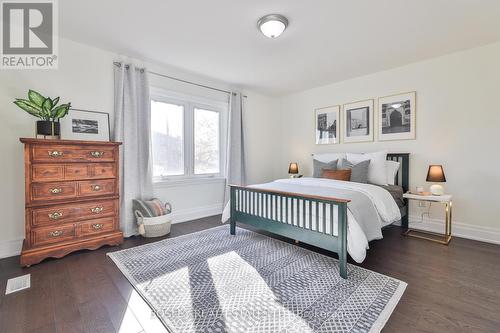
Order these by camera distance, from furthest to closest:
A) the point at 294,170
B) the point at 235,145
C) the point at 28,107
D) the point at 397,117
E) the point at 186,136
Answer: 1. the point at 294,170
2. the point at 235,145
3. the point at 186,136
4. the point at 397,117
5. the point at 28,107

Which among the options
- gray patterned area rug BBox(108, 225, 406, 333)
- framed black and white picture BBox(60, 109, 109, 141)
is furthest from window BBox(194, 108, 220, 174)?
gray patterned area rug BBox(108, 225, 406, 333)

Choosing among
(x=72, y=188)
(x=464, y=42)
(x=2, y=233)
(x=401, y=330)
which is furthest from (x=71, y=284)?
(x=464, y=42)

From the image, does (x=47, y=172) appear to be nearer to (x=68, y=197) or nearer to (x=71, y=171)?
(x=71, y=171)

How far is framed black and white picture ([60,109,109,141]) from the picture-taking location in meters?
2.73

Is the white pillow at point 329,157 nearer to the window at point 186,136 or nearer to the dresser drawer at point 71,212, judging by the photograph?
the window at point 186,136

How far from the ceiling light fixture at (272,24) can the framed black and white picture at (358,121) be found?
7.41ft

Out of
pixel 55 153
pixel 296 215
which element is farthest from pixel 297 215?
pixel 55 153

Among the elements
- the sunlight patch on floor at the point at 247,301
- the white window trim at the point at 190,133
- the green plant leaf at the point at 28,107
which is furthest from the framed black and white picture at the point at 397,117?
the green plant leaf at the point at 28,107

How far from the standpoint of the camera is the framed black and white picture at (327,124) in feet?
14.1

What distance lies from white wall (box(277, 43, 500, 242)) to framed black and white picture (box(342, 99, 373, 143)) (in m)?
0.24

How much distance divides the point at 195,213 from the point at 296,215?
2.14 m

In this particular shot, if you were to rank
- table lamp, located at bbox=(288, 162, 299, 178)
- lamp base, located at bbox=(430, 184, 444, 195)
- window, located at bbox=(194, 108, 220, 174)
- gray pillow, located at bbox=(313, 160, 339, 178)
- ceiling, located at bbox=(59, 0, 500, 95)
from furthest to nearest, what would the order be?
table lamp, located at bbox=(288, 162, 299, 178) < window, located at bbox=(194, 108, 220, 174) < gray pillow, located at bbox=(313, 160, 339, 178) < lamp base, located at bbox=(430, 184, 444, 195) < ceiling, located at bbox=(59, 0, 500, 95)

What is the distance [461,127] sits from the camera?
3059mm

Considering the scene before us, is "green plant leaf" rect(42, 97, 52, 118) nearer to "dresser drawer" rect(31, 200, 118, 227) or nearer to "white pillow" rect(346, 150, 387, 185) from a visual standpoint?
"dresser drawer" rect(31, 200, 118, 227)
